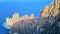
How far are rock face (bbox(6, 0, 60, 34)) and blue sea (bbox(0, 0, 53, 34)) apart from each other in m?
0.05

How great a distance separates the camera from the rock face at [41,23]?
184 centimetres

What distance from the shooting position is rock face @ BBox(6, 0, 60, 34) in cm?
184

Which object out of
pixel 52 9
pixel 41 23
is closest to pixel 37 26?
pixel 41 23

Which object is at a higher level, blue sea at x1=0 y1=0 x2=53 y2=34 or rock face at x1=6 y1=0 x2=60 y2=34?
blue sea at x1=0 y1=0 x2=53 y2=34

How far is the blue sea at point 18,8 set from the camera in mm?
1853

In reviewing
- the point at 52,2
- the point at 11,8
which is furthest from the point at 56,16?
the point at 11,8

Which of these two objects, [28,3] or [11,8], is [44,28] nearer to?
[28,3]

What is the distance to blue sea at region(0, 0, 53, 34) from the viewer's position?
6.08 ft

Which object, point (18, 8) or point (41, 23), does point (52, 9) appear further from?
point (18, 8)

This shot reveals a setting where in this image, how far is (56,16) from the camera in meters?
1.84

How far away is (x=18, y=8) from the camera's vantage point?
1.88 m

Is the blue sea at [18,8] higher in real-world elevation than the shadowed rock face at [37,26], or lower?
higher

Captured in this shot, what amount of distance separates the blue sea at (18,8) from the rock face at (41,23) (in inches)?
2.1

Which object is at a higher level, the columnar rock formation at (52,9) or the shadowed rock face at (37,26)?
the columnar rock formation at (52,9)
